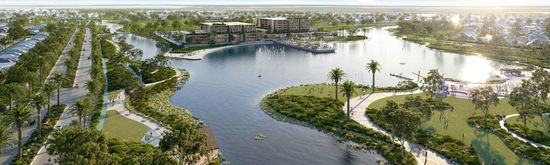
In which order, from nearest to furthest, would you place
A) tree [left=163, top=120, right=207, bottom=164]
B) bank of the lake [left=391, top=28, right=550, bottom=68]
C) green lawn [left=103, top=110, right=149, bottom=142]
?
tree [left=163, top=120, right=207, bottom=164], green lawn [left=103, top=110, right=149, bottom=142], bank of the lake [left=391, top=28, right=550, bottom=68]

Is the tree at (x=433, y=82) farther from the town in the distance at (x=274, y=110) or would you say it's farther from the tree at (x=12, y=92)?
the tree at (x=12, y=92)

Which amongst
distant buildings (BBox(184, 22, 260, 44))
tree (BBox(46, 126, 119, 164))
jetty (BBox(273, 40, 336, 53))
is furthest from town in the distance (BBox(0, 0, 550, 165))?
distant buildings (BBox(184, 22, 260, 44))

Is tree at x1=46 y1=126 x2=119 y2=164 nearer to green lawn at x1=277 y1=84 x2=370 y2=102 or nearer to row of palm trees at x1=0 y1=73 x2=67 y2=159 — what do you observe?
row of palm trees at x1=0 y1=73 x2=67 y2=159

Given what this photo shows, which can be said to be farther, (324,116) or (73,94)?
(73,94)

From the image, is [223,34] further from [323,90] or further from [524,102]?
[524,102]


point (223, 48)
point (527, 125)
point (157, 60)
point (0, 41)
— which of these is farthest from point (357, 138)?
point (0, 41)

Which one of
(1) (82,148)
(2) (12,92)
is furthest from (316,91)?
(1) (82,148)
